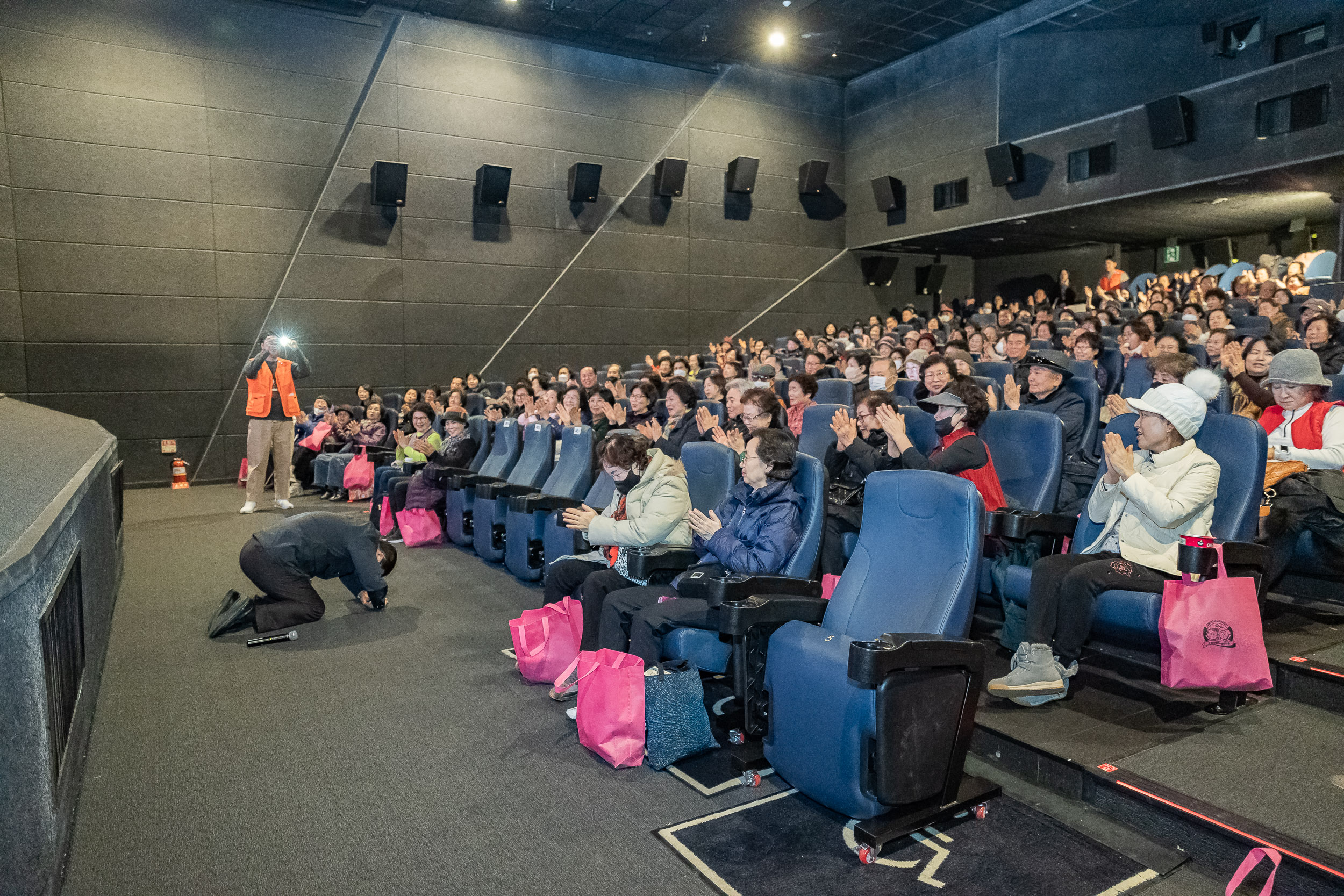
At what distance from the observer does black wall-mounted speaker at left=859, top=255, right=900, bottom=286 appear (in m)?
13.8

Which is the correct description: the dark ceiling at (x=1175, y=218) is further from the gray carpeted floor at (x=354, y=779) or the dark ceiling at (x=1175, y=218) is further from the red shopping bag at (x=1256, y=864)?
the gray carpeted floor at (x=354, y=779)

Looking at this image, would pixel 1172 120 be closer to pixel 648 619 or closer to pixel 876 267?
pixel 876 267

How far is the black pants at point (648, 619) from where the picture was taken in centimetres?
262

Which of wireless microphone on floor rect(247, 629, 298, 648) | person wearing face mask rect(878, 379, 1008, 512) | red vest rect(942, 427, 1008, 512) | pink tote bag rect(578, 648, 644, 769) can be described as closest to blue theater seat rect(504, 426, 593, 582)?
wireless microphone on floor rect(247, 629, 298, 648)

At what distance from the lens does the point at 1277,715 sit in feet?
8.09

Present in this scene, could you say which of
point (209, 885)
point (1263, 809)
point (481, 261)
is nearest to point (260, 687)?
point (209, 885)

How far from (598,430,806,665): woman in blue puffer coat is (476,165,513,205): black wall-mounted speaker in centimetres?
876

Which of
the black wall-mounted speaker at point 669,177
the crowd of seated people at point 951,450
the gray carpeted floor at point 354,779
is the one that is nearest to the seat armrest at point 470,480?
the crowd of seated people at point 951,450

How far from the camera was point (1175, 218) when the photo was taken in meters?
11.6

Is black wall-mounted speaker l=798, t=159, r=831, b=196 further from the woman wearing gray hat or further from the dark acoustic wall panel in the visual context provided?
the woman wearing gray hat

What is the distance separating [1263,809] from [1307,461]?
1702 millimetres

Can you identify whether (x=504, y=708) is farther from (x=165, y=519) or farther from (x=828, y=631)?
(x=165, y=519)

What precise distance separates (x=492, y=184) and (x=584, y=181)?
4.14 feet

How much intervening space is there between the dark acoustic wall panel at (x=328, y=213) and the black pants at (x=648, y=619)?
26.7ft
